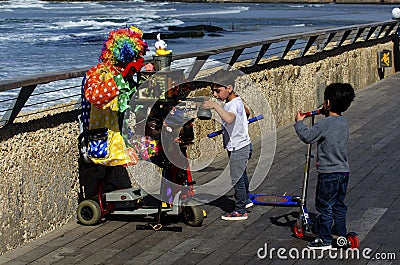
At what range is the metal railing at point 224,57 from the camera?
6.86m

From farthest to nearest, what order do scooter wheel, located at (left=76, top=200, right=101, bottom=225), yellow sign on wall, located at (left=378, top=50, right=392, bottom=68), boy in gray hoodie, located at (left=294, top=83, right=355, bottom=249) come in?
yellow sign on wall, located at (left=378, top=50, right=392, bottom=68) < scooter wheel, located at (left=76, top=200, right=101, bottom=225) < boy in gray hoodie, located at (left=294, top=83, right=355, bottom=249)

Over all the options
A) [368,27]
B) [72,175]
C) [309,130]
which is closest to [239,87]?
[72,175]

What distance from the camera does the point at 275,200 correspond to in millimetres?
7715

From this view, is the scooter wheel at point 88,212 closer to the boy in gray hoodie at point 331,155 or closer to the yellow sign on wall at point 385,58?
the boy in gray hoodie at point 331,155

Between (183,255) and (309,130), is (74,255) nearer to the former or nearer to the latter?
(183,255)

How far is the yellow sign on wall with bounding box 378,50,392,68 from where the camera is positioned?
59.2 ft

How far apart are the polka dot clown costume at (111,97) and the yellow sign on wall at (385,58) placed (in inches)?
451

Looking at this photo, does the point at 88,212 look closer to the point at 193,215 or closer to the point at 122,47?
the point at 193,215

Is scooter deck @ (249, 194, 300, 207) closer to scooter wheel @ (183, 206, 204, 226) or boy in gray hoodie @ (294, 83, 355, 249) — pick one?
scooter wheel @ (183, 206, 204, 226)

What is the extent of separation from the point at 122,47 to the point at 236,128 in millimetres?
1198

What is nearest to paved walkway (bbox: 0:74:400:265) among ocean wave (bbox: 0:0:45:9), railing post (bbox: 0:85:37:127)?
railing post (bbox: 0:85:37:127)

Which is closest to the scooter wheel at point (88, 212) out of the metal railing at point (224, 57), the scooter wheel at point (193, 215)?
the scooter wheel at point (193, 215)

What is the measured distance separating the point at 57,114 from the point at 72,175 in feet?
1.81

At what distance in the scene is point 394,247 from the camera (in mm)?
6543
